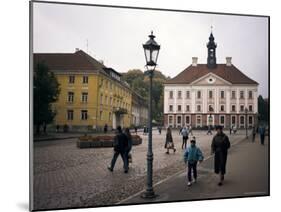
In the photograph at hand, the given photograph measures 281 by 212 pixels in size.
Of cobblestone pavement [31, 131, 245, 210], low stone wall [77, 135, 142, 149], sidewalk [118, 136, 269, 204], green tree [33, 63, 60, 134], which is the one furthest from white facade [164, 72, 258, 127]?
green tree [33, 63, 60, 134]

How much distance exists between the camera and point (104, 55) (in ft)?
26.0

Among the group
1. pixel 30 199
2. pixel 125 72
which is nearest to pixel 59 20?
pixel 125 72

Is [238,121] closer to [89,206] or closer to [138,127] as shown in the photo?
[138,127]

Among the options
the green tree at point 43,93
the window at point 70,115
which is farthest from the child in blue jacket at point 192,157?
the green tree at point 43,93

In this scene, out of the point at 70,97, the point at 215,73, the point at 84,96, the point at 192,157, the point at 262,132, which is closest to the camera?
the point at 70,97

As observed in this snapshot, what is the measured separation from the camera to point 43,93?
297 inches

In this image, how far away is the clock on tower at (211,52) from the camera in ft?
28.7

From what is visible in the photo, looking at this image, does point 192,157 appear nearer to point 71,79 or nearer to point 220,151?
point 220,151

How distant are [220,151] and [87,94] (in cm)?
314

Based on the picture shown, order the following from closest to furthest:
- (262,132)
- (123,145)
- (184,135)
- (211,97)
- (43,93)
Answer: (43,93) → (123,145) → (184,135) → (211,97) → (262,132)

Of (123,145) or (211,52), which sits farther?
(211,52)

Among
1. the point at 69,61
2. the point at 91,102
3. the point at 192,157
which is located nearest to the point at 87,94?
the point at 91,102

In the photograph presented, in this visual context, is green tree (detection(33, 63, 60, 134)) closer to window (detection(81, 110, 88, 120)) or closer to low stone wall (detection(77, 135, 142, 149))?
window (detection(81, 110, 88, 120))

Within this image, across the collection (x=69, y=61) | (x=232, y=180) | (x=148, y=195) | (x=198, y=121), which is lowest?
(x=148, y=195)
